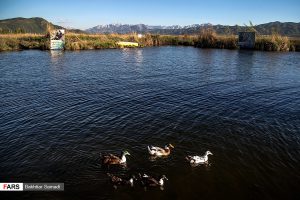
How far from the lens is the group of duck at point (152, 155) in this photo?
12359 mm

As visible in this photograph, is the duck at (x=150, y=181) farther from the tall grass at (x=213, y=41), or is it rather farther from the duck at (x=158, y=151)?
the tall grass at (x=213, y=41)

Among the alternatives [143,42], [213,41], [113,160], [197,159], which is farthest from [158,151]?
[143,42]

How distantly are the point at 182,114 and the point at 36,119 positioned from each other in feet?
32.3

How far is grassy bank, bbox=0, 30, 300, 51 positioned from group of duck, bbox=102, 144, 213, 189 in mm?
52713

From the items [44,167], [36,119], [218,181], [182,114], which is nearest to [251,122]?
[182,114]

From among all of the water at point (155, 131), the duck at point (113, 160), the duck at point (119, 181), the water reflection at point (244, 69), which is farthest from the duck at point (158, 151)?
the water reflection at point (244, 69)

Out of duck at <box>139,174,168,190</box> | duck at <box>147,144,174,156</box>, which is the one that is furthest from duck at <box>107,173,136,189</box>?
duck at <box>147,144,174,156</box>

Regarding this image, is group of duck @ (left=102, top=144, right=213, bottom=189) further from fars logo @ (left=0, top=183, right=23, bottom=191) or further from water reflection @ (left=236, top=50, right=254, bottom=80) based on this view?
water reflection @ (left=236, top=50, right=254, bottom=80)

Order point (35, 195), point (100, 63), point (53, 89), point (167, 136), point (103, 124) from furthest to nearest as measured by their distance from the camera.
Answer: point (100, 63), point (53, 89), point (103, 124), point (167, 136), point (35, 195)

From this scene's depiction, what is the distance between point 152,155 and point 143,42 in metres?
64.3

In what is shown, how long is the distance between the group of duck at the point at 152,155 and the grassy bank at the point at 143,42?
173 feet

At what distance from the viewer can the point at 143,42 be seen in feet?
252

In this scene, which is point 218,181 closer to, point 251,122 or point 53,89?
point 251,122

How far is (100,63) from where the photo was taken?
44312mm
